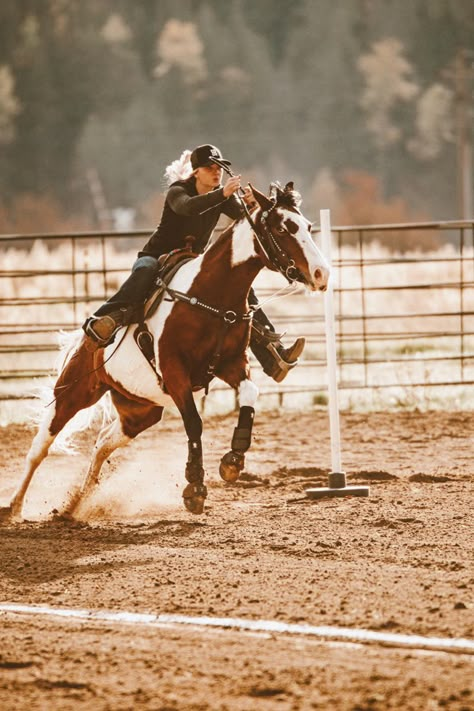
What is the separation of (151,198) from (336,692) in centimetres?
5613

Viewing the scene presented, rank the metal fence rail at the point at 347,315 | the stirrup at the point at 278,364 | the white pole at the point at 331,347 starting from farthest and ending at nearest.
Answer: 1. the metal fence rail at the point at 347,315
2. the white pole at the point at 331,347
3. the stirrup at the point at 278,364

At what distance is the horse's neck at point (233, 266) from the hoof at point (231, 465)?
87 cm

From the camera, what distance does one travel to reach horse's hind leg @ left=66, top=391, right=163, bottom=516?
7754 millimetres

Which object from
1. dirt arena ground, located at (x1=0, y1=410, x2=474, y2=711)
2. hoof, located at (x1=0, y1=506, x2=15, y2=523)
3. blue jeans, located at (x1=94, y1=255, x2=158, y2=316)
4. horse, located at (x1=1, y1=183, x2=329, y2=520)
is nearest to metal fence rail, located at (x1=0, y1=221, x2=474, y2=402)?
dirt arena ground, located at (x1=0, y1=410, x2=474, y2=711)

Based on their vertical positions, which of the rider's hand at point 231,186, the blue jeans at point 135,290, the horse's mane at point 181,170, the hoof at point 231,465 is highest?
the horse's mane at point 181,170

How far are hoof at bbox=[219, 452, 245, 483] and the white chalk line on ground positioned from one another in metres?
1.82

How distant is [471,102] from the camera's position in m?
58.0

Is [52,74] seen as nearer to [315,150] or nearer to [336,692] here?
[315,150]

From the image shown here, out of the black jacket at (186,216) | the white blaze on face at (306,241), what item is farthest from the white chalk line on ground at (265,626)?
the black jacket at (186,216)

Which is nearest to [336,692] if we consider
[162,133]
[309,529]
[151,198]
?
[309,529]

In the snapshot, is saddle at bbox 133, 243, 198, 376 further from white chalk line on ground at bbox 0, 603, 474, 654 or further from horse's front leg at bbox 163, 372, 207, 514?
white chalk line on ground at bbox 0, 603, 474, 654

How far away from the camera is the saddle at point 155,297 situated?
7.11 m

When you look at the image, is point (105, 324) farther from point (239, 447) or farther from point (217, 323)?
point (239, 447)

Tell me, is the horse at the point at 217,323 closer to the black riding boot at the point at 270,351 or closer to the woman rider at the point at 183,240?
the woman rider at the point at 183,240
